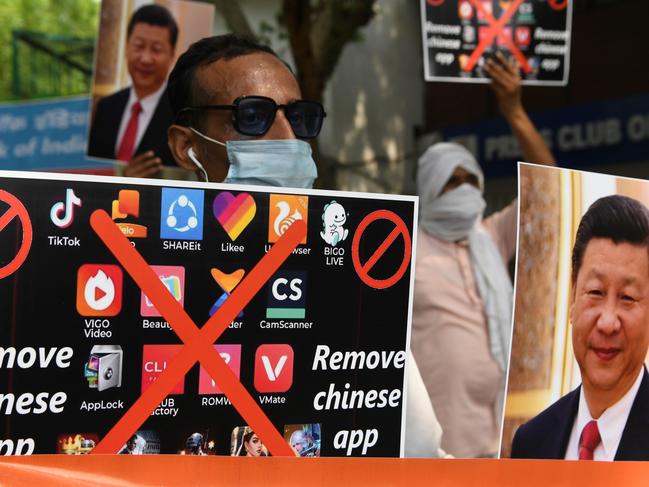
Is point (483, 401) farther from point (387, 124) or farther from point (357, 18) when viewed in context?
point (387, 124)

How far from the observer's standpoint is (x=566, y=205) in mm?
2279

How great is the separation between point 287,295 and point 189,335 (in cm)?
21

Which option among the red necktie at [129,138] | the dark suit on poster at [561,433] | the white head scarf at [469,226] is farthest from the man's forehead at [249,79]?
the red necktie at [129,138]

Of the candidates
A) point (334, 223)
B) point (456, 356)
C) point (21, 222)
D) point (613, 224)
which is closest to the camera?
point (21, 222)

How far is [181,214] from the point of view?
1.91 m

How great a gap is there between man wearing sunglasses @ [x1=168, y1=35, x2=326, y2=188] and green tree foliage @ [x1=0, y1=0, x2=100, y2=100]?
56.5 ft

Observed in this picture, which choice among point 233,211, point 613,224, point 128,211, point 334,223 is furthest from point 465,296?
point 128,211

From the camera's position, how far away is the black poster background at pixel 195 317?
1.80m

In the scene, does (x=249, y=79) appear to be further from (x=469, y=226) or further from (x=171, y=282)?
(x=469, y=226)

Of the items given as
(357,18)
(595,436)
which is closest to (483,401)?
(595,436)

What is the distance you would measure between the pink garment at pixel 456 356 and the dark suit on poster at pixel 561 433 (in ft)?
5.25

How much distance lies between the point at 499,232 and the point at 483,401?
31.9 inches

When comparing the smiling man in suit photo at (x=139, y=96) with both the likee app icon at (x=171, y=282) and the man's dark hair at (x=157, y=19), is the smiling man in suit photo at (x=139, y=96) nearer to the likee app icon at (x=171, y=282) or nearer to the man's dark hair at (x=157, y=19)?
the man's dark hair at (x=157, y=19)

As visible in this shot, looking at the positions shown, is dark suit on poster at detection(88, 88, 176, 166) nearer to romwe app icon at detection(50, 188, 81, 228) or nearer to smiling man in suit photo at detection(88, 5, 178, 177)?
smiling man in suit photo at detection(88, 5, 178, 177)
